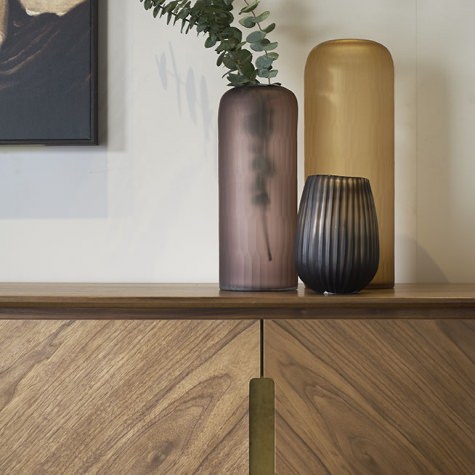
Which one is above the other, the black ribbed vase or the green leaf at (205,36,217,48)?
the green leaf at (205,36,217,48)

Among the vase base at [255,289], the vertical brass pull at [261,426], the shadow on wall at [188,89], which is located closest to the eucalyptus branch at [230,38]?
the shadow on wall at [188,89]

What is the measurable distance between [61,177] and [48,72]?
146mm

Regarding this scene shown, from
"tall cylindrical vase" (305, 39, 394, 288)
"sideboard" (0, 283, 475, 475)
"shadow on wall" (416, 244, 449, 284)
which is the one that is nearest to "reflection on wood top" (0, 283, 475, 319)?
"sideboard" (0, 283, 475, 475)

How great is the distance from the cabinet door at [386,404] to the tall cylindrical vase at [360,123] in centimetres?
17

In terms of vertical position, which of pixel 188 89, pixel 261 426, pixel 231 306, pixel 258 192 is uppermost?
pixel 188 89

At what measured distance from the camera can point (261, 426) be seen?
0.76 metres

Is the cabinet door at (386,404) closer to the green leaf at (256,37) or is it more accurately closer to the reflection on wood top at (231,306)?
the reflection on wood top at (231,306)

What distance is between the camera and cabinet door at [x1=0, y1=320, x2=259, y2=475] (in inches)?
29.9

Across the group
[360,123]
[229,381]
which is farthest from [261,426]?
[360,123]

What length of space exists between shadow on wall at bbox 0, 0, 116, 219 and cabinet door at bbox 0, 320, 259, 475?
334 millimetres

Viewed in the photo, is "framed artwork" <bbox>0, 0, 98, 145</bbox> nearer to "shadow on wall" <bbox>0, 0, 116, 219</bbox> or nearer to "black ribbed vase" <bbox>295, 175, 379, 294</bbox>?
"shadow on wall" <bbox>0, 0, 116, 219</bbox>

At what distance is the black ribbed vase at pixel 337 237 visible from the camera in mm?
804

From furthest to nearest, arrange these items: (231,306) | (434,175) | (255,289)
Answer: (434,175), (255,289), (231,306)

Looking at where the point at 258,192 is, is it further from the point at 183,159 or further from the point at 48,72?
the point at 48,72
